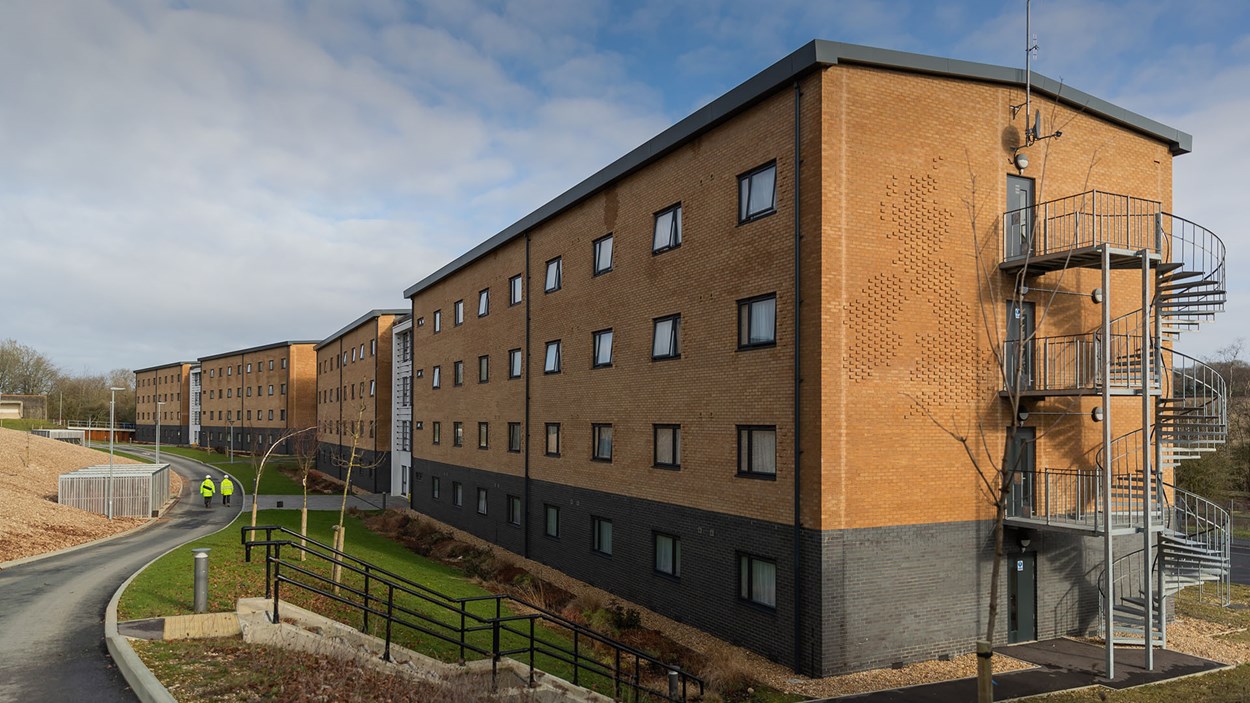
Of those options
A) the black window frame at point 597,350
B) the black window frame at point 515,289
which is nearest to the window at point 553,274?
the black window frame at point 515,289

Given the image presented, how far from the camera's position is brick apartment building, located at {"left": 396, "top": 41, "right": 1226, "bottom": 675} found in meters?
16.2

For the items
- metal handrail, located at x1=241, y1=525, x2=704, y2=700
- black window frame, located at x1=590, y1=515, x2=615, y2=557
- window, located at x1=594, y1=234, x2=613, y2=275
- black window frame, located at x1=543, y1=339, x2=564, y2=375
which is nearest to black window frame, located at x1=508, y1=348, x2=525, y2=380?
black window frame, located at x1=543, y1=339, x2=564, y2=375

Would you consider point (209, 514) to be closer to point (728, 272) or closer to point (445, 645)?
point (445, 645)

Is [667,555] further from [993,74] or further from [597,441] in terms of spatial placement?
[993,74]

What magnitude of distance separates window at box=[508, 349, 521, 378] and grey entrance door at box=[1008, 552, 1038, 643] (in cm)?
1867

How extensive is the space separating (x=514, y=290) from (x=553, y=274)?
13.1ft

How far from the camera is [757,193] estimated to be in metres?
18.2

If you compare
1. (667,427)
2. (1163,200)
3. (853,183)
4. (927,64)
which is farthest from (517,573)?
(1163,200)

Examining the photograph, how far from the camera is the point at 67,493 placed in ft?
110

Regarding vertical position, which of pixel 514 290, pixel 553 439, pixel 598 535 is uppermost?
pixel 514 290

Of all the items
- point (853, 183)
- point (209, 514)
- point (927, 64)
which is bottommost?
point (209, 514)

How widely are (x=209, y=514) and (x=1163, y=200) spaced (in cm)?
4077

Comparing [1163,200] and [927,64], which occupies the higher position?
[927,64]

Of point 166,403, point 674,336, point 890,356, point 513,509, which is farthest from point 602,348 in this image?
point 166,403
